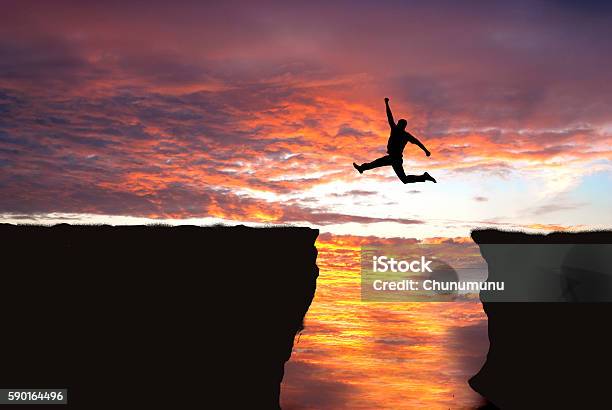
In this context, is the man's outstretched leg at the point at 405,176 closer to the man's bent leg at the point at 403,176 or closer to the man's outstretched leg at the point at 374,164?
the man's bent leg at the point at 403,176

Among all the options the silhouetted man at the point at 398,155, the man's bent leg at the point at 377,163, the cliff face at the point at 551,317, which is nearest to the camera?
the silhouetted man at the point at 398,155

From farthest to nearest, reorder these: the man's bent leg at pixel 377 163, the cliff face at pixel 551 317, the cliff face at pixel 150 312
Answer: the cliff face at pixel 551 317
the cliff face at pixel 150 312
the man's bent leg at pixel 377 163

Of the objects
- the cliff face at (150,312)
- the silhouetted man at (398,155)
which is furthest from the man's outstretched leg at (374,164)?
the cliff face at (150,312)

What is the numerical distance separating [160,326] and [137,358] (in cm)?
130

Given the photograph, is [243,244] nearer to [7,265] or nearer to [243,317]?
[243,317]

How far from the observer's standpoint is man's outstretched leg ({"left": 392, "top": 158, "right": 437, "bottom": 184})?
47.4 ft

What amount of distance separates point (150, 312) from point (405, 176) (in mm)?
11204

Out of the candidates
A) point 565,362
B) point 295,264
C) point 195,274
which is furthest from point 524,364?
point 195,274

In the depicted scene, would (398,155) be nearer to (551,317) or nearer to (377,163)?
(377,163)

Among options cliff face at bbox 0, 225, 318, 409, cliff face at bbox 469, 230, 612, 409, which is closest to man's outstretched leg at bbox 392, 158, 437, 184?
cliff face at bbox 0, 225, 318, 409

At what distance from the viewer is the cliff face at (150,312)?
67.0ft

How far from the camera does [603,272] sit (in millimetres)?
25516

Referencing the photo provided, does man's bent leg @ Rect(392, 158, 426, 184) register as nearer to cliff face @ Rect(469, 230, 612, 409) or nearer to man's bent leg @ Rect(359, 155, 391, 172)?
man's bent leg @ Rect(359, 155, 391, 172)

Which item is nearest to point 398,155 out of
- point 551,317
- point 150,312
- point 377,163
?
point 377,163
